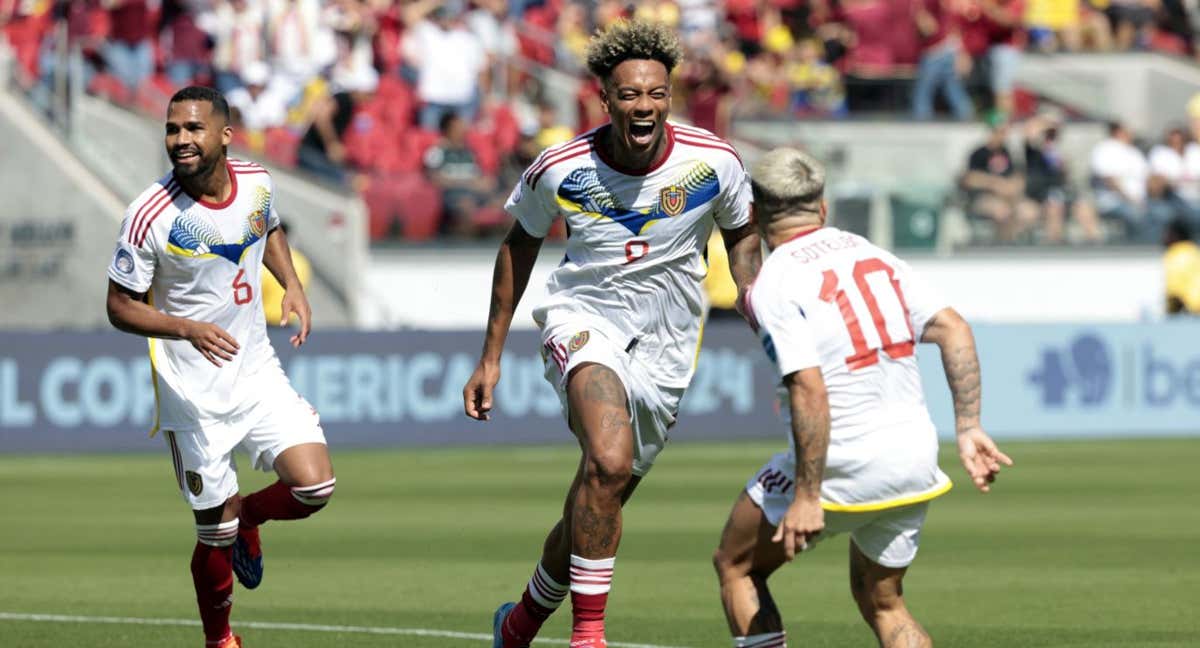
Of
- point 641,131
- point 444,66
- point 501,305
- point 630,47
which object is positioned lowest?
point 501,305

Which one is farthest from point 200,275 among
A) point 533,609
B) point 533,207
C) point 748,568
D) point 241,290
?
point 748,568

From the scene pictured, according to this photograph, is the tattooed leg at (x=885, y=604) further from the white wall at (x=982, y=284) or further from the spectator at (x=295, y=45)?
the spectator at (x=295, y=45)

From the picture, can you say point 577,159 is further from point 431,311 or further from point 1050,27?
point 1050,27

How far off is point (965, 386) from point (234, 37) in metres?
20.5

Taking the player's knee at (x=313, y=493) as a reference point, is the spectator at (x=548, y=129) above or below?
above

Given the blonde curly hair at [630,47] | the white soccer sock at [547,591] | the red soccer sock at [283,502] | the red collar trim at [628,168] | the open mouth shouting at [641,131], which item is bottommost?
the white soccer sock at [547,591]

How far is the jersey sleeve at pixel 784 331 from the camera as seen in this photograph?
6121 millimetres

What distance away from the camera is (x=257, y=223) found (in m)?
8.70

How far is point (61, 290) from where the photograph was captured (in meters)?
23.2

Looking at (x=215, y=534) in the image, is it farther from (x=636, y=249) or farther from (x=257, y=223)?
(x=636, y=249)

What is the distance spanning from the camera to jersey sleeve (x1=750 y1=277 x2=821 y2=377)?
6121mm

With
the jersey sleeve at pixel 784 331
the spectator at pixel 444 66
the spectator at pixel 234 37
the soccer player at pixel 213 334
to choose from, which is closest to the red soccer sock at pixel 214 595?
the soccer player at pixel 213 334

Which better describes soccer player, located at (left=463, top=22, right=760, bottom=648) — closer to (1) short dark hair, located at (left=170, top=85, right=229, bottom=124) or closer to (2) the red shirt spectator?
(1) short dark hair, located at (left=170, top=85, right=229, bottom=124)

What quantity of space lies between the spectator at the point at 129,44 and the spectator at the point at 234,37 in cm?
88
